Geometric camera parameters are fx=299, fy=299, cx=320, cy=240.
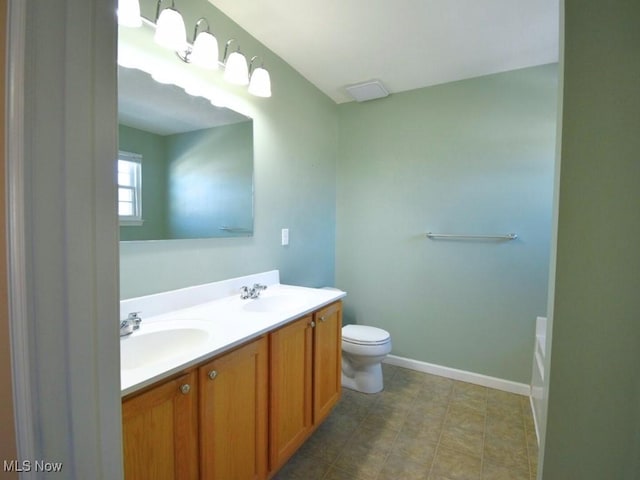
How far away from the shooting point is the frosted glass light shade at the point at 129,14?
1167 mm

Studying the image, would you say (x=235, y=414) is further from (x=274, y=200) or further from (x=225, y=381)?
(x=274, y=200)

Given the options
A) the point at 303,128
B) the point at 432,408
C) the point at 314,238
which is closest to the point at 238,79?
the point at 303,128

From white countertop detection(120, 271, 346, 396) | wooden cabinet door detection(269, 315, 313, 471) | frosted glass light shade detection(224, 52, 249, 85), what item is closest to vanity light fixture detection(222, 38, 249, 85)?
frosted glass light shade detection(224, 52, 249, 85)

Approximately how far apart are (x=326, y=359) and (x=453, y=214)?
1.58 m

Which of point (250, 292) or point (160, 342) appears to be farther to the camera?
point (250, 292)

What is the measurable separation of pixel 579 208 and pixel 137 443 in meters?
1.23

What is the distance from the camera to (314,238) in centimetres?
264

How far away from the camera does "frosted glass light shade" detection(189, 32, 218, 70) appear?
1460mm

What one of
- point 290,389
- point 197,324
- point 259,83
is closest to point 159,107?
point 259,83

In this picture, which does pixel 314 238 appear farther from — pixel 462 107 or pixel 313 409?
pixel 462 107

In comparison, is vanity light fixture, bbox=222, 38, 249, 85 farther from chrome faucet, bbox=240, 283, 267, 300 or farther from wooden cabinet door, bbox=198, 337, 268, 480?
wooden cabinet door, bbox=198, 337, 268, 480

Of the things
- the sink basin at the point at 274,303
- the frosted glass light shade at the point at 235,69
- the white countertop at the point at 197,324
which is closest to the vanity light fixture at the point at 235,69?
the frosted glass light shade at the point at 235,69

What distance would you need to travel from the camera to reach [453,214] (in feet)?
8.13

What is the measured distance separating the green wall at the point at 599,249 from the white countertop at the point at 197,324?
97 cm
